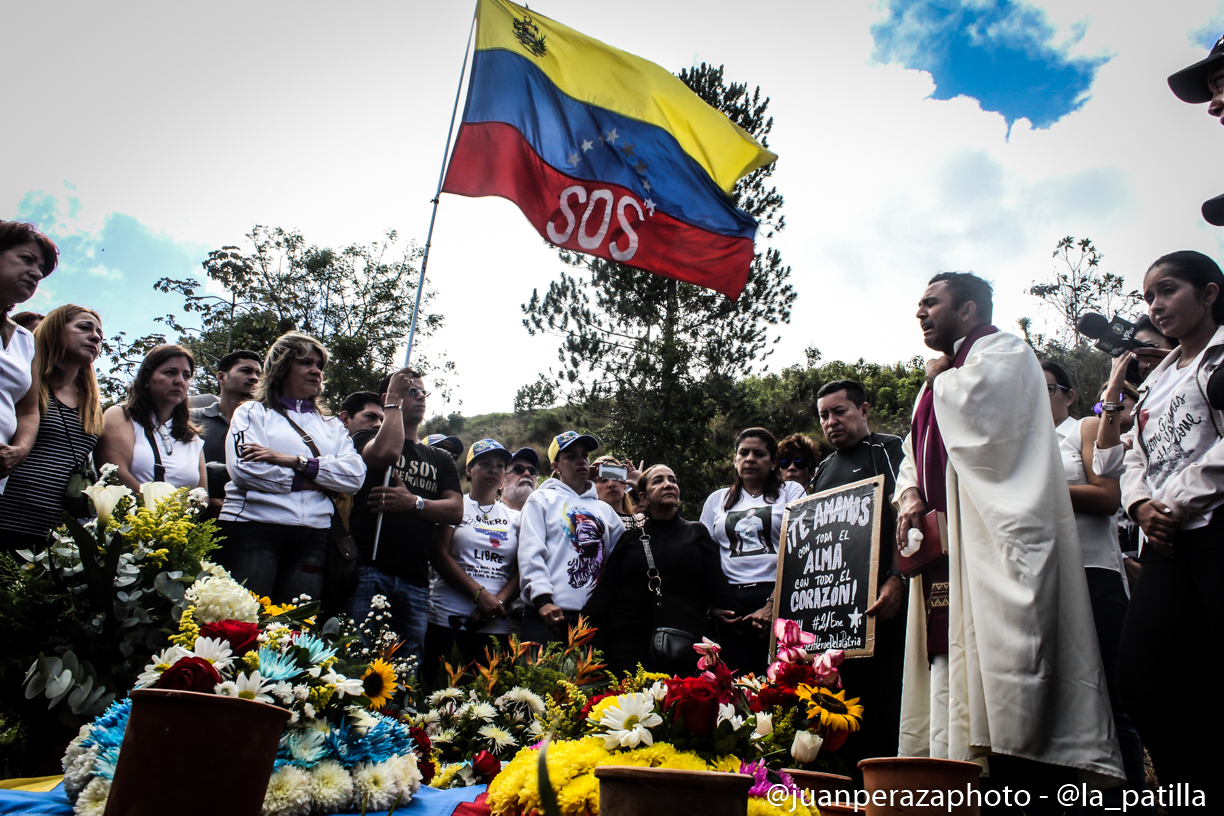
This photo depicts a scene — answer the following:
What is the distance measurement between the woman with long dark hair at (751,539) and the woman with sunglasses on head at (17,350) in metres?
3.60

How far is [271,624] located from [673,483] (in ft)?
10.7

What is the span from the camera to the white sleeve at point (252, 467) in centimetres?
373

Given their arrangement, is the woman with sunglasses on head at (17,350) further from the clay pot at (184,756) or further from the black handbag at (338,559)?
the clay pot at (184,756)

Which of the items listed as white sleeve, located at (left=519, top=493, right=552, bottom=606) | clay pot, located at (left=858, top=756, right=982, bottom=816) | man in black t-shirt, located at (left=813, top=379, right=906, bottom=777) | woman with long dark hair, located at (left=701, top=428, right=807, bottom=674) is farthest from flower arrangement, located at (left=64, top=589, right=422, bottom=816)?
woman with long dark hair, located at (left=701, top=428, right=807, bottom=674)

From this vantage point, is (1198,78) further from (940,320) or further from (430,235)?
(430,235)

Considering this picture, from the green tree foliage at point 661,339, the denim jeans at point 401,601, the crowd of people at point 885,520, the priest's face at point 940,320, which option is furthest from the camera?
the green tree foliage at point 661,339

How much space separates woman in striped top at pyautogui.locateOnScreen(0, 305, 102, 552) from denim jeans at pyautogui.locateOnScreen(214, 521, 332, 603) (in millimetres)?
674

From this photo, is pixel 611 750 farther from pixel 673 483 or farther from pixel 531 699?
pixel 673 483

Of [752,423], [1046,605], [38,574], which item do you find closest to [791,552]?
[1046,605]

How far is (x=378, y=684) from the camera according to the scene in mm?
2271

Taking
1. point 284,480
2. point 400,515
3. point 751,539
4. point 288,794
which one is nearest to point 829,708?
point 288,794

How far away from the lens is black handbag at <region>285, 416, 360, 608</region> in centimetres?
406

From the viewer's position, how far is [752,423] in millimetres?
20219

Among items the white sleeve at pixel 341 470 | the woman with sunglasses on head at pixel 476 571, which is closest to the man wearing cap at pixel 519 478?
the woman with sunglasses on head at pixel 476 571
